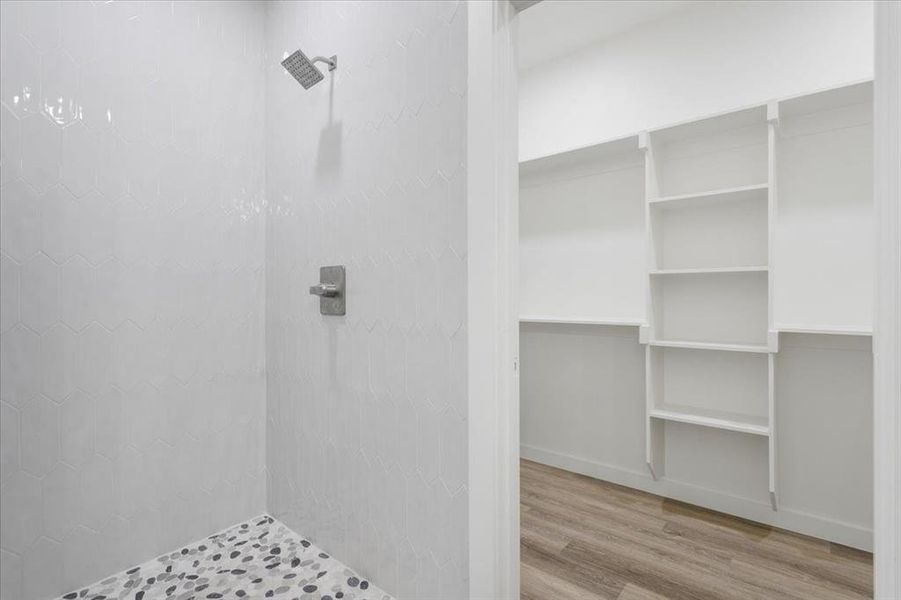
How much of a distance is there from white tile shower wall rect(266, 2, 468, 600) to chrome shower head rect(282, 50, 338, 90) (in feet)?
0.25

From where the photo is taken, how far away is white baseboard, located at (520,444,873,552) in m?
1.98

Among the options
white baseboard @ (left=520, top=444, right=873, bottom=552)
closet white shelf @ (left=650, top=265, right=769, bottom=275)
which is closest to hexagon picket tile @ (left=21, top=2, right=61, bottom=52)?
closet white shelf @ (left=650, top=265, right=769, bottom=275)

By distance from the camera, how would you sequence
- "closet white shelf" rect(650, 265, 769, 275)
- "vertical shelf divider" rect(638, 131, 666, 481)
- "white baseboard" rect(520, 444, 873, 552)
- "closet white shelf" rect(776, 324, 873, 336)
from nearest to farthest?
"closet white shelf" rect(776, 324, 873, 336), "white baseboard" rect(520, 444, 873, 552), "closet white shelf" rect(650, 265, 769, 275), "vertical shelf divider" rect(638, 131, 666, 481)

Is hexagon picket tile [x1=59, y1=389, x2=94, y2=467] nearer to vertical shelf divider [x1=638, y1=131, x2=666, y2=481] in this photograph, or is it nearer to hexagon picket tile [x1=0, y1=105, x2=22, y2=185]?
hexagon picket tile [x1=0, y1=105, x2=22, y2=185]

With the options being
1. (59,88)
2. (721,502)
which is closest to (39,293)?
(59,88)

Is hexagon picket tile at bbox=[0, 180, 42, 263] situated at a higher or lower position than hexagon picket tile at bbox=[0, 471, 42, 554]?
higher

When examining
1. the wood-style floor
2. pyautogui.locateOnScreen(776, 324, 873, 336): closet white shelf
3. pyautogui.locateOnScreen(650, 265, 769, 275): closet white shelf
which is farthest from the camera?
pyautogui.locateOnScreen(650, 265, 769, 275): closet white shelf

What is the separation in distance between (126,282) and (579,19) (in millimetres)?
2594

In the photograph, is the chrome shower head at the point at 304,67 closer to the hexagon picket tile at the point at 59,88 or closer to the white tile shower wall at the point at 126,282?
the white tile shower wall at the point at 126,282

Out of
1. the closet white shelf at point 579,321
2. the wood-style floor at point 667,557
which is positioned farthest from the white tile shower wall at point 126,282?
the closet white shelf at point 579,321

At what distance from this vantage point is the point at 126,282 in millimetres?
1556

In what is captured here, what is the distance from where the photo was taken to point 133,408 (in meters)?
1.57

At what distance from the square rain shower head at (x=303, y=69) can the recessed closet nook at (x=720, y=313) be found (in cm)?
160

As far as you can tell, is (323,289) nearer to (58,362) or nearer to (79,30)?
(58,362)
